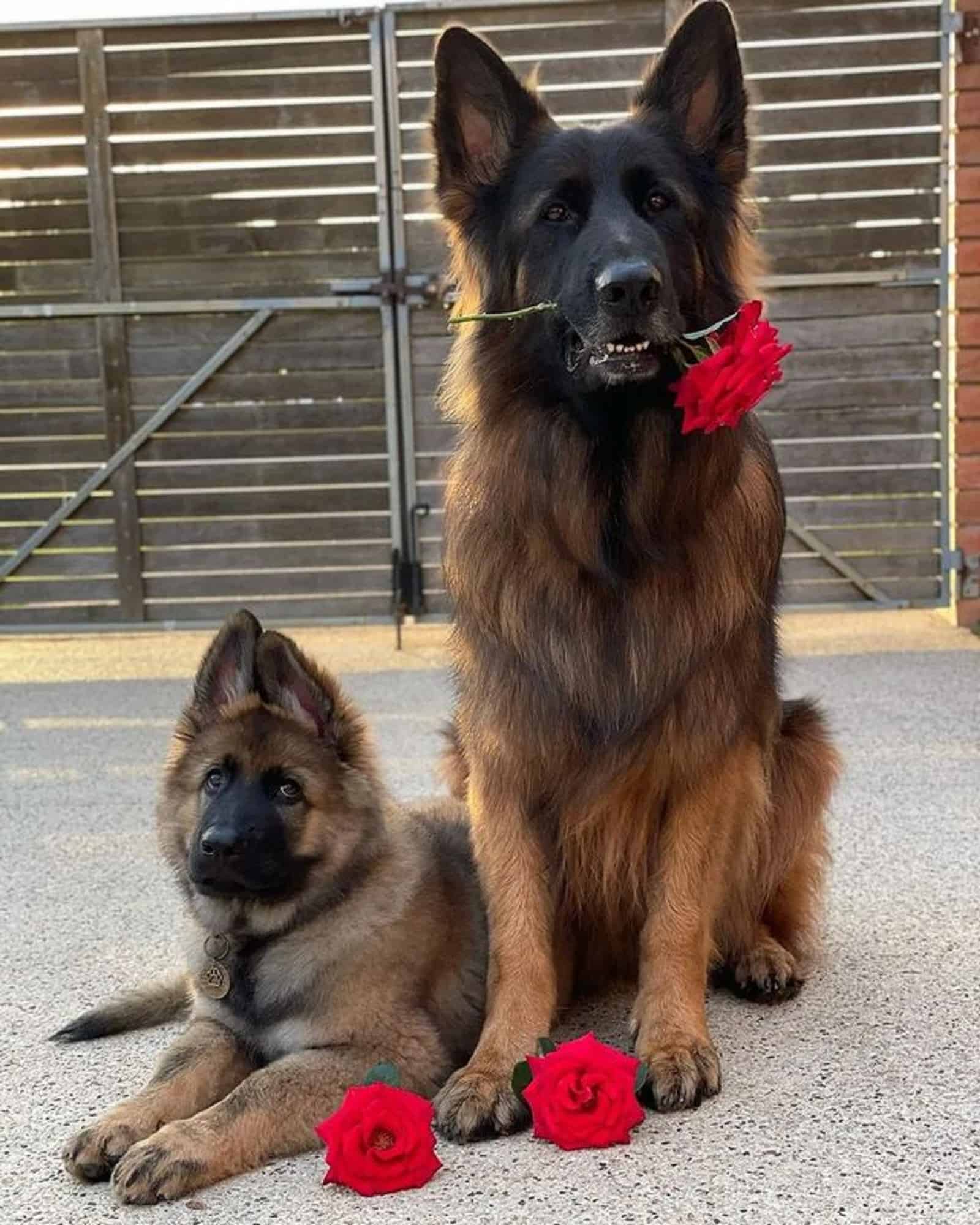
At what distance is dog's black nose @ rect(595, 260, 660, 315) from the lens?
211 centimetres

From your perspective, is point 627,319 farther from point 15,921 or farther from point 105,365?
point 105,365

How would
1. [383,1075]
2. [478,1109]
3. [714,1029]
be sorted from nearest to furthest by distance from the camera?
[383,1075], [478,1109], [714,1029]

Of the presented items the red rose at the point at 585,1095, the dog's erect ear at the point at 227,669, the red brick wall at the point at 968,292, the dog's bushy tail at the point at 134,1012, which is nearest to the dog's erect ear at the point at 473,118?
the dog's erect ear at the point at 227,669

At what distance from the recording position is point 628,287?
212 centimetres

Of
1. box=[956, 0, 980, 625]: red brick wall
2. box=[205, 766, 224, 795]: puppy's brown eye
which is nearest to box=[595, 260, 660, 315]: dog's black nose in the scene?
box=[205, 766, 224, 795]: puppy's brown eye

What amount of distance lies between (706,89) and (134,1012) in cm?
218

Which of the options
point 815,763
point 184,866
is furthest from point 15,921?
point 815,763

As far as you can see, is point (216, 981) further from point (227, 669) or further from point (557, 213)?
point (557, 213)

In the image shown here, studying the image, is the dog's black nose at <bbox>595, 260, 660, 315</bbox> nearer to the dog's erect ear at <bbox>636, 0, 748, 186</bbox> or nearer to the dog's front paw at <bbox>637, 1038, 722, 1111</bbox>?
the dog's erect ear at <bbox>636, 0, 748, 186</bbox>

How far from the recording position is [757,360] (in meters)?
2.15

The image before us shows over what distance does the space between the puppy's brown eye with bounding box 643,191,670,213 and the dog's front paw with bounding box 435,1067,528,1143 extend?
156 centimetres

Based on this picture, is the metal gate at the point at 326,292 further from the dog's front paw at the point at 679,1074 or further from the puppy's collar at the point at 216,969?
the dog's front paw at the point at 679,1074

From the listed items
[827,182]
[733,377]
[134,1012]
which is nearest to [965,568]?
[827,182]

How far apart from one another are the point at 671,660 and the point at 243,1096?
1.05 metres
